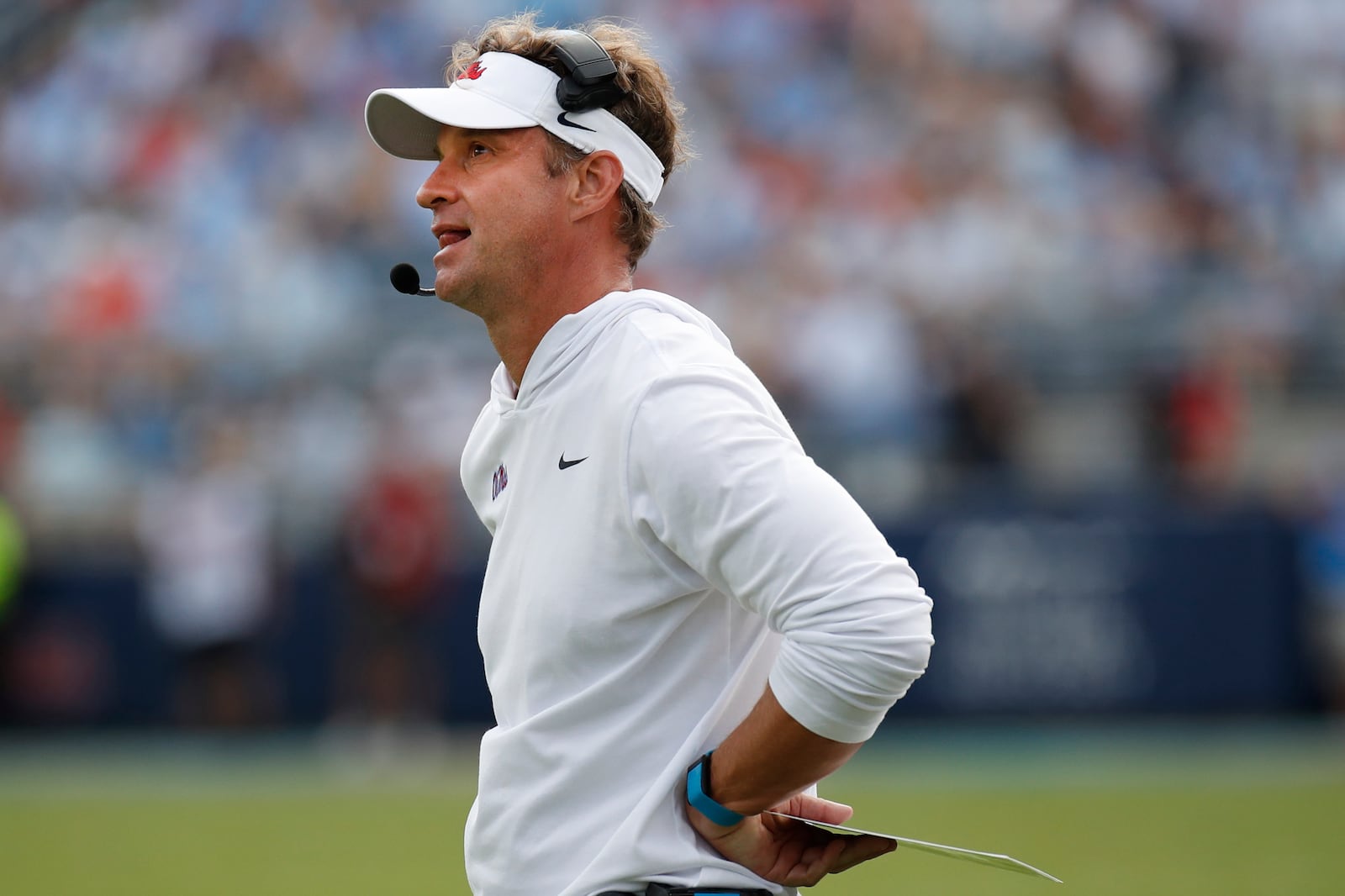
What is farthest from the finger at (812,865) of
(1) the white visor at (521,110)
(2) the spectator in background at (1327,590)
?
(2) the spectator in background at (1327,590)

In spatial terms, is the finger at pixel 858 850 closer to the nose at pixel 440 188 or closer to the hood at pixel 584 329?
the hood at pixel 584 329

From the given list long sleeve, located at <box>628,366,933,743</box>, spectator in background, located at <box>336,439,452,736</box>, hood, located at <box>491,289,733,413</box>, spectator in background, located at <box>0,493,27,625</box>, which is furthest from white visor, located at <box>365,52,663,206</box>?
spectator in background, located at <box>0,493,27,625</box>

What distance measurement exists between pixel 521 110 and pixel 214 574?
10750 mm

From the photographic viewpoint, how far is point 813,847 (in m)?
2.82

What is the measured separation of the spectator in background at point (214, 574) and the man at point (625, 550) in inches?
412

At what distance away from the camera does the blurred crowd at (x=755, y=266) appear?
44.8 feet

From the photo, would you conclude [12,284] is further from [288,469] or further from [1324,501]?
[1324,501]

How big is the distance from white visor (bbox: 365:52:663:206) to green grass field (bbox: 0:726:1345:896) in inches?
213

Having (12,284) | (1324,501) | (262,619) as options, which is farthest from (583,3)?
(1324,501)

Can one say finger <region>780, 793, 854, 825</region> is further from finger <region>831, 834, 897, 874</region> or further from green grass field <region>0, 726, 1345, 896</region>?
green grass field <region>0, 726, 1345, 896</region>

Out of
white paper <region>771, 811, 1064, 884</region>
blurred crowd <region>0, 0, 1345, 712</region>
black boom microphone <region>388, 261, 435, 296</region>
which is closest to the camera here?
white paper <region>771, 811, 1064, 884</region>

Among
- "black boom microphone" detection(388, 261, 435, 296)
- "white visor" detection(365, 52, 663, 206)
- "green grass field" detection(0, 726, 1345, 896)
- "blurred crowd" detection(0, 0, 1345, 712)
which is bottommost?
"green grass field" detection(0, 726, 1345, 896)

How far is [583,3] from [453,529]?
611 centimetres

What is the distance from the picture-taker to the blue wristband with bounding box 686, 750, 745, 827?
2.70 meters
